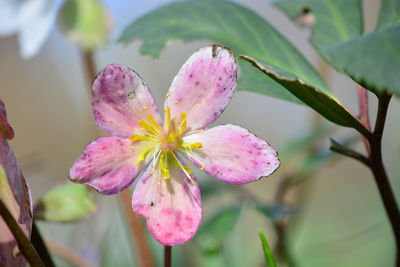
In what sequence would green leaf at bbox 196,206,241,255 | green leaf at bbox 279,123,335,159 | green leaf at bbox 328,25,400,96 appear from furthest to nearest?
green leaf at bbox 279,123,335,159, green leaf at bbox 196,206,241,255, green leaf at bbox 328,25,400,96

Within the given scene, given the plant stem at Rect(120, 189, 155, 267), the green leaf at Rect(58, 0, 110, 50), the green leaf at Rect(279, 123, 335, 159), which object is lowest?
the green leaf at Rect(279, 123, 335, 159)

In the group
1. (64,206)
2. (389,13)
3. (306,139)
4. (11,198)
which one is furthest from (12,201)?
(306,139)

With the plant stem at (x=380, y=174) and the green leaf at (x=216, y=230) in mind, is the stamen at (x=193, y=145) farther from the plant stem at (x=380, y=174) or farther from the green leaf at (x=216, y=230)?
the green leaf at (x=216, y=230)

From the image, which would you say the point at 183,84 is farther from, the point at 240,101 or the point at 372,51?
the point at 240,101

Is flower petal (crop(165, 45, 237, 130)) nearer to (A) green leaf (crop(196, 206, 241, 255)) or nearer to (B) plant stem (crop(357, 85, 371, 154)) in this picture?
(B) plant stem (crop(357, 85, 371, 154))

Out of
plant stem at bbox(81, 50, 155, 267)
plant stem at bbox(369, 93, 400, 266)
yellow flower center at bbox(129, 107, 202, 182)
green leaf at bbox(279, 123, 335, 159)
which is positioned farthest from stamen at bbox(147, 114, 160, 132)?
green leaf at bbox(279, 123, 335, 159)
